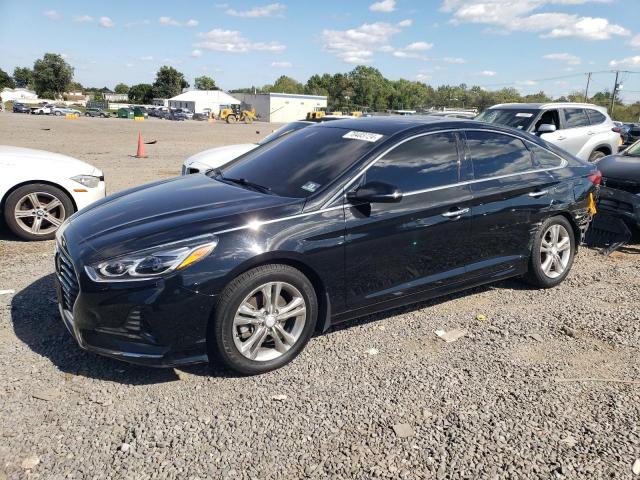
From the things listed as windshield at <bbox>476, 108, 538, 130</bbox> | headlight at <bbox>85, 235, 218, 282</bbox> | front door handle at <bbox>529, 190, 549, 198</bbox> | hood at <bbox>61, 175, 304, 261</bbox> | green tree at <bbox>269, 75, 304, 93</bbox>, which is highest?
green tree at <bbox>269, 75, 304, 93</bbox>

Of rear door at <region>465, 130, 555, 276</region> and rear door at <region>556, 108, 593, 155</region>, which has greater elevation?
rear door at <region>556, 108, 593, 155</region>

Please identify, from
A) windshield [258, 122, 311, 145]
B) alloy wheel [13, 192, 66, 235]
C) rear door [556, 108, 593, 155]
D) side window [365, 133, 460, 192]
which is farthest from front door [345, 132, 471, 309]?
rear door [556, 108, 593, 155]

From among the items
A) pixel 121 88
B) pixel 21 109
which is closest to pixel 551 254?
pixel 21 109

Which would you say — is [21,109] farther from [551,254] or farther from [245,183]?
[551,254]

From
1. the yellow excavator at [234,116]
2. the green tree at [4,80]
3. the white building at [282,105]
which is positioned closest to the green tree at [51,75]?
the green tree at [4,80]

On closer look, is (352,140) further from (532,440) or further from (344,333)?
(532,440)

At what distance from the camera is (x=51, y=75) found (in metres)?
121

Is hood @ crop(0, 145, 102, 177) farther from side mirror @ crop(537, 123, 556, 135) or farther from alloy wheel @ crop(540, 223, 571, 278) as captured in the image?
side mirror @ crop(537, 123, 556, 135)

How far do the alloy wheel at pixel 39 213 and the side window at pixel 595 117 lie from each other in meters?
10.2

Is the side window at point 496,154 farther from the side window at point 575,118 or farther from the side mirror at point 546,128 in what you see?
the side window at point 575,118

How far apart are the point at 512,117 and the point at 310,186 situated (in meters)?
7.76

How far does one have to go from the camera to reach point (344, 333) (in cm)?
418

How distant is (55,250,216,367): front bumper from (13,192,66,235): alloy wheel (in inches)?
141

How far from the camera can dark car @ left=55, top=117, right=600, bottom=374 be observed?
3180mm
